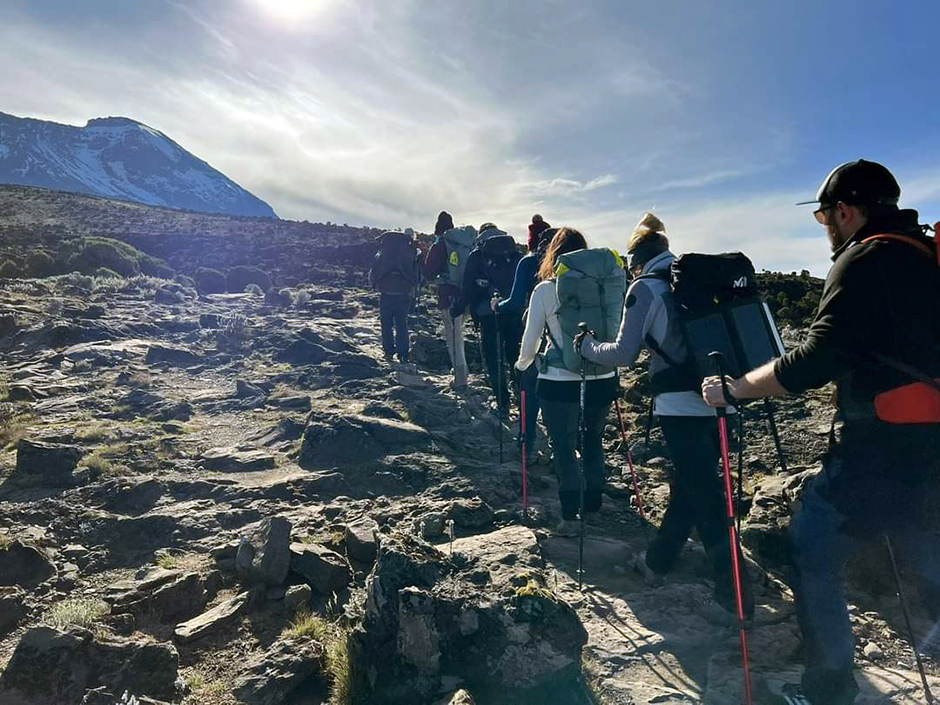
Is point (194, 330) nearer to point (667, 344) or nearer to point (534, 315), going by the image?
point (534, 315)

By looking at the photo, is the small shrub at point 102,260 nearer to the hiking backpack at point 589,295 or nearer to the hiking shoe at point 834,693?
the hiking backpack at point 589,295

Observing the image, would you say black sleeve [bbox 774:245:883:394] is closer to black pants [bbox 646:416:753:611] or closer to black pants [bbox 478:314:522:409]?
black pants [bbox 646:416:753:611]

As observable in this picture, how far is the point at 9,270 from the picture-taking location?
66.5ft

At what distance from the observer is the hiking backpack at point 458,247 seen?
10.4m

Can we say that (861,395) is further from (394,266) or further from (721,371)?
(394,266)

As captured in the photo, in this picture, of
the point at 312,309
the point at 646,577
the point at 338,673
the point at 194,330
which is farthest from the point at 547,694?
the point at 312,309

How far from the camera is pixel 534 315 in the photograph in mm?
5418

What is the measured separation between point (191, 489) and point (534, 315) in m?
4.71

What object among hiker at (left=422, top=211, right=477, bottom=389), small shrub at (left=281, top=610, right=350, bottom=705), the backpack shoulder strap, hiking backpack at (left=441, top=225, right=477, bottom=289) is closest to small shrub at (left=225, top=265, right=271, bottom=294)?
hiker at (left=422, top=211, right=477, bottom=389)

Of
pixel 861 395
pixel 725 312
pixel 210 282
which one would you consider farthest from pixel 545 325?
pixel 210 282

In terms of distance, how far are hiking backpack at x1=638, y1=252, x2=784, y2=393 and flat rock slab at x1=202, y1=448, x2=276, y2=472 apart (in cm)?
599

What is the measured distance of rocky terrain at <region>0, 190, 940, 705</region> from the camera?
11.0ft

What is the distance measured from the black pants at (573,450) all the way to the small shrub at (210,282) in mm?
20996

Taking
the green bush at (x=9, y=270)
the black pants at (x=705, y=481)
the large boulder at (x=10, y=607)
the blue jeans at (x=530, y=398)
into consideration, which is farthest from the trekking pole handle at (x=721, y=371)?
the green bush at (x=9, y=270)
